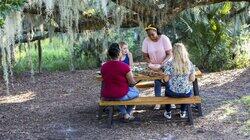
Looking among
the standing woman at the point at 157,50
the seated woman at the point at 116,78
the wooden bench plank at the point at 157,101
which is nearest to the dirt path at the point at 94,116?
the wooden bench plank at the point at 157,101

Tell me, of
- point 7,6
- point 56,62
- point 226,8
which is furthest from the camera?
point 56,62

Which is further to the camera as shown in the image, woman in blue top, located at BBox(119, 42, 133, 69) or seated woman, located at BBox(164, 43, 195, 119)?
woman in blue top, located at BBox(119, 42, 133, 69)

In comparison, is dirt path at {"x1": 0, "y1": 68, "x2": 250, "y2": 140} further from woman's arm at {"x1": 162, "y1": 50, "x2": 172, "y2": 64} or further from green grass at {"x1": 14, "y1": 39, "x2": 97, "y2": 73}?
green grass at {"x1": 14, "y1": 39, "x2": 97, "y2": 73}

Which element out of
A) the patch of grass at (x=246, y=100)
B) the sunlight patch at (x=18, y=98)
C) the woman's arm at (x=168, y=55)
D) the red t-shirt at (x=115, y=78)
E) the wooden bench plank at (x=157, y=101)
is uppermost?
the woman's arm at (x=168, y=55)

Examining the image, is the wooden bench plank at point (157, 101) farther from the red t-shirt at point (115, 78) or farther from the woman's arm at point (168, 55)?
the woman's arm at point (168, 55)

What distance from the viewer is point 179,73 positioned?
7176 mm

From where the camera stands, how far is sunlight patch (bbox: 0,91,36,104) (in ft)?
32.7

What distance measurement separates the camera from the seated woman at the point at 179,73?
7.11 m

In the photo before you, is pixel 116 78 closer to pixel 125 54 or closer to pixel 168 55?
pixel 125 54

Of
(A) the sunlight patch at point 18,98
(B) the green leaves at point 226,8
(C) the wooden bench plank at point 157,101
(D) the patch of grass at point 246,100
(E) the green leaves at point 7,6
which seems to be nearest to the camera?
(E) the green leaves at point 7,6

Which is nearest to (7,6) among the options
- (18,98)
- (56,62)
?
(18,98)

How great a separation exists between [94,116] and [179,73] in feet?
5.10

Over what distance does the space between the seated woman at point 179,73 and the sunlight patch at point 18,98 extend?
145 inches

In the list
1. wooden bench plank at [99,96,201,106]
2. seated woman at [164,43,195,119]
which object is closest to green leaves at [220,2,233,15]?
seated woman at [164,43,195,119]
